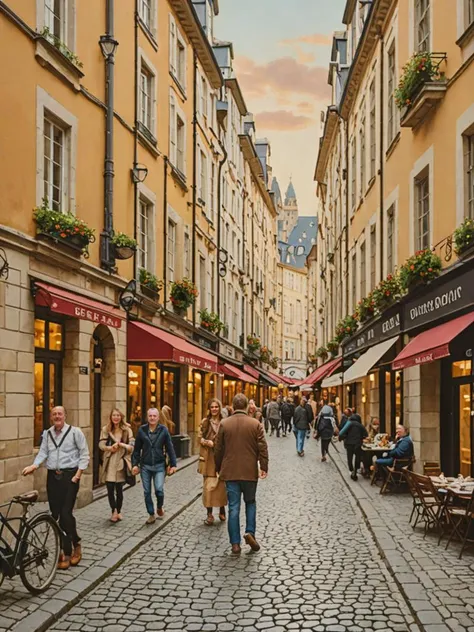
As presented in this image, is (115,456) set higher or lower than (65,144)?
lower

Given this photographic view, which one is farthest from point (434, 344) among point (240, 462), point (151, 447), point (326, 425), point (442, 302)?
point (326, 425)

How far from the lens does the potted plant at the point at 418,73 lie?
46.7 ft

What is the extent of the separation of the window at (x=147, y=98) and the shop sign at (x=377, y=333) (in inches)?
300

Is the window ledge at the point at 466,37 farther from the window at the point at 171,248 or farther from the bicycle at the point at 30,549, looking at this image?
the window at the point at 171,248

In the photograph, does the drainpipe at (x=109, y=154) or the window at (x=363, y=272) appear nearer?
the drainpipe at (x=109, y=154)

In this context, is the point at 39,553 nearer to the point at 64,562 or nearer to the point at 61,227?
the point at 64,562

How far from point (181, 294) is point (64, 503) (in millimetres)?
13498

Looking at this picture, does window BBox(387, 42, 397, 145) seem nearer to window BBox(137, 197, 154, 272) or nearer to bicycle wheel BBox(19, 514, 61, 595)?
window BBox(137, 197, 154, 272)

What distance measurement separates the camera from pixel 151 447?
11844 millimetres

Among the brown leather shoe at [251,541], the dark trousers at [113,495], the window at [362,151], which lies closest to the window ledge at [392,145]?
the window at [362,151]

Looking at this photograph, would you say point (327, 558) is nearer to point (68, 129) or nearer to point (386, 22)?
point (68, 129)

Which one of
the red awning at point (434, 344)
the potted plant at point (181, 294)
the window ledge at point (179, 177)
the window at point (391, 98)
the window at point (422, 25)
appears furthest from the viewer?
the window ledge at point (179, 177)

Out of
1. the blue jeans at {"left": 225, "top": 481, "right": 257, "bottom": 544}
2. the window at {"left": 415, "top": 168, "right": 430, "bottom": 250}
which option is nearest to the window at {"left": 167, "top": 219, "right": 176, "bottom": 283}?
the window at {"left": 415, "top": 168, "right": 430, "bottom": 250}

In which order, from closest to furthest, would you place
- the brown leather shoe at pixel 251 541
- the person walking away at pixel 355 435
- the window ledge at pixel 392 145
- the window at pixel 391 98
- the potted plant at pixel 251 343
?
the brown leather shoe at pixel 251 541
the person walking away at pixel 355 435
the window ledge at pixel 392 145
the window at pixel 391 98
the potted plant at pixel 251 343
